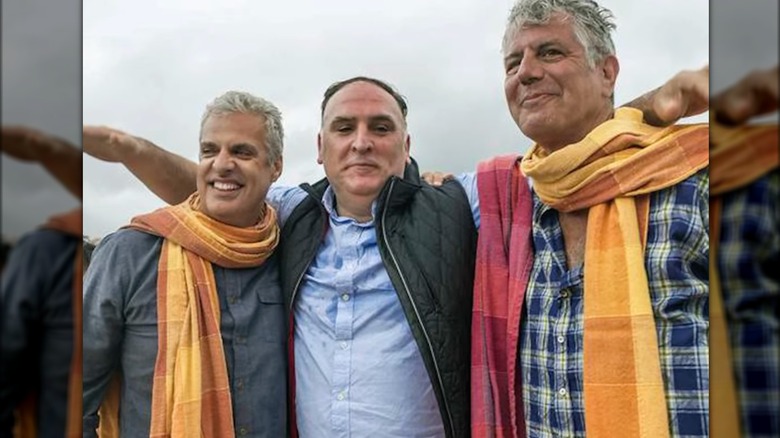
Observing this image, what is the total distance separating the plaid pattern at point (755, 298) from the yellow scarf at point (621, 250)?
26 centimetres

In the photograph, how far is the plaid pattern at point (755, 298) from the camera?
111cm

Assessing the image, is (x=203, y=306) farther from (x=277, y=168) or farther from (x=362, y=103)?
(x=362, y=103)

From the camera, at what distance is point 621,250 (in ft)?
4.77

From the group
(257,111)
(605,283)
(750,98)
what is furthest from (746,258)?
(257,111)

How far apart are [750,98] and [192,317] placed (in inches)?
43.0

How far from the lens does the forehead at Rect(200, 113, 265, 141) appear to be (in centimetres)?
161

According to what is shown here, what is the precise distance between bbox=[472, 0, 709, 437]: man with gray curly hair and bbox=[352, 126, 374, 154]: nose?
23 centimetres

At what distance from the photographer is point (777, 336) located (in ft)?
3.61

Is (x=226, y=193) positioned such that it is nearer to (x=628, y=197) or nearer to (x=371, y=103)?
(x=371, y=103)

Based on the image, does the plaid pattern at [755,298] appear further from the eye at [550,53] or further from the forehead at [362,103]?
the forehead at [362,103]

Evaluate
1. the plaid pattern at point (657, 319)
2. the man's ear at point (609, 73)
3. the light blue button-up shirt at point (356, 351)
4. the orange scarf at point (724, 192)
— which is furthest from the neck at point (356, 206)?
the orange scarf at point (724, 192)

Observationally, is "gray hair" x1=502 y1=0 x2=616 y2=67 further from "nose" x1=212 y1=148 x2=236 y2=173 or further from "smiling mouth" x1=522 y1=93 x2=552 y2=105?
"nose" x1=212 y1=148 x2=236 y2=173

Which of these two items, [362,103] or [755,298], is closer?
[755,298]

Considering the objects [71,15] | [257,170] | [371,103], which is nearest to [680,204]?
[371,103]
